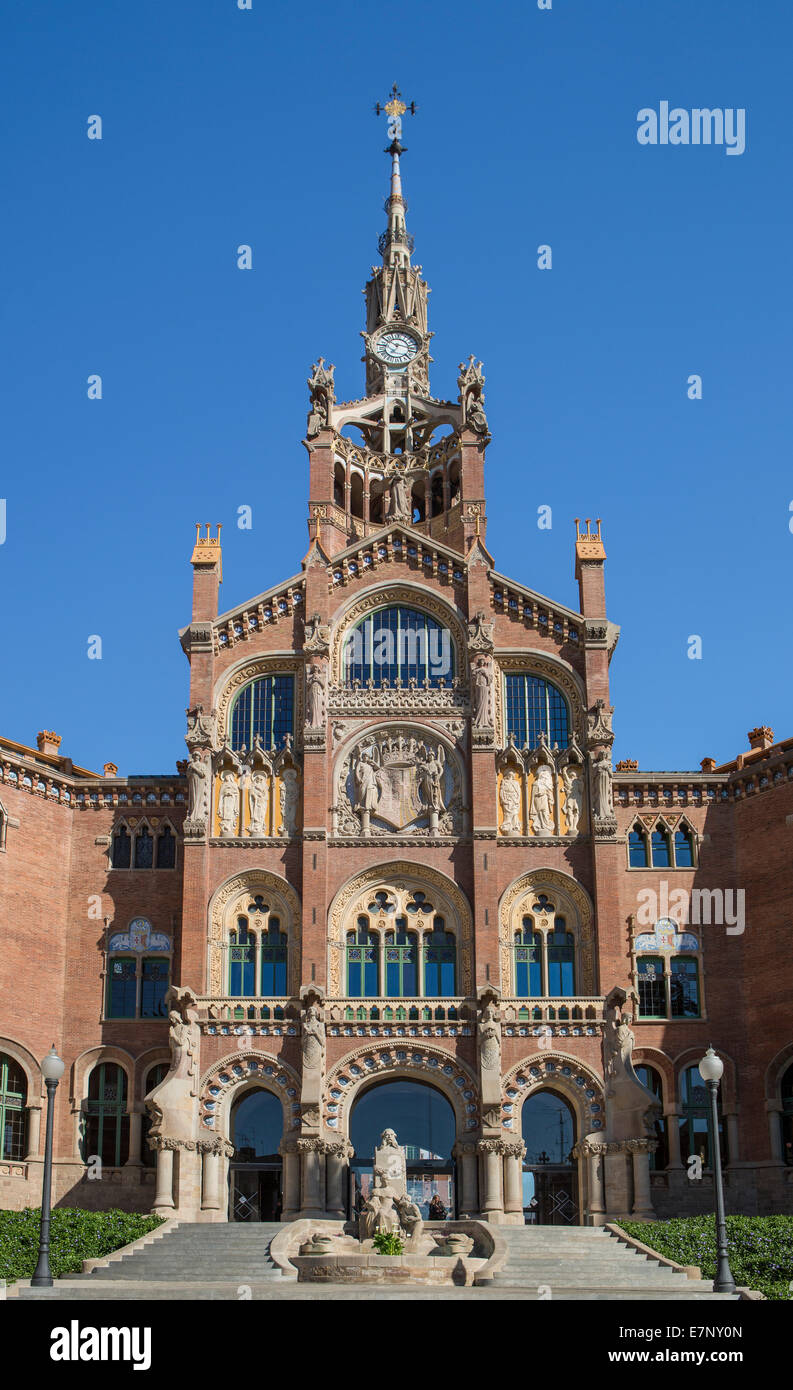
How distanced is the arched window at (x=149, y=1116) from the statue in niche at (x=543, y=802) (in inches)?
589

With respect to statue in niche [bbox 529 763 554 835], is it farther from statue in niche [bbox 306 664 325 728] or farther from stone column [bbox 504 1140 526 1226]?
stone column [bbox 504 1140 526 1226]

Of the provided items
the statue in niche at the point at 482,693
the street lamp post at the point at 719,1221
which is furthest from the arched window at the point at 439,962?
the street lamp post at the point at 719,1221

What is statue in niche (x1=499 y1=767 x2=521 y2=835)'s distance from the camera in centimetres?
5662

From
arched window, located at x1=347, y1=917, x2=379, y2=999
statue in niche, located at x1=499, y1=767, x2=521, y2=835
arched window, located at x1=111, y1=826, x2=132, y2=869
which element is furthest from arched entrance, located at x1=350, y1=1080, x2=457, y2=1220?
arched window, located at x1=111, y1=826, x2=132, y2=869

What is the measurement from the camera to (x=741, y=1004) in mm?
56406

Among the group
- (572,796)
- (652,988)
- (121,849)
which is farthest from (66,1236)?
(572,796)

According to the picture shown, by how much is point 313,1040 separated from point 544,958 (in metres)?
8.44

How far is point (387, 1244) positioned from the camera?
42438 millimetres

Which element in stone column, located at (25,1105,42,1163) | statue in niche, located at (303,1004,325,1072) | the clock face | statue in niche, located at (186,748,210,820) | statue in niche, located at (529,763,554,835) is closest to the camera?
statue in niche, located at (303,1004,325,1072)

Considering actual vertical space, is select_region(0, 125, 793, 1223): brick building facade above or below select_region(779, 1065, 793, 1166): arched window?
above

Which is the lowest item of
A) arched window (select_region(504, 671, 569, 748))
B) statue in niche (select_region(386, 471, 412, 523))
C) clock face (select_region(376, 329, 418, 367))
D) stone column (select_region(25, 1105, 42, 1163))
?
stone column (select_region(25, 1105, 42, 1163))

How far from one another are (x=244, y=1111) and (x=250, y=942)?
5.53 meters

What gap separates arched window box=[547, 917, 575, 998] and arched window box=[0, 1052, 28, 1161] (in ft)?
58.4
